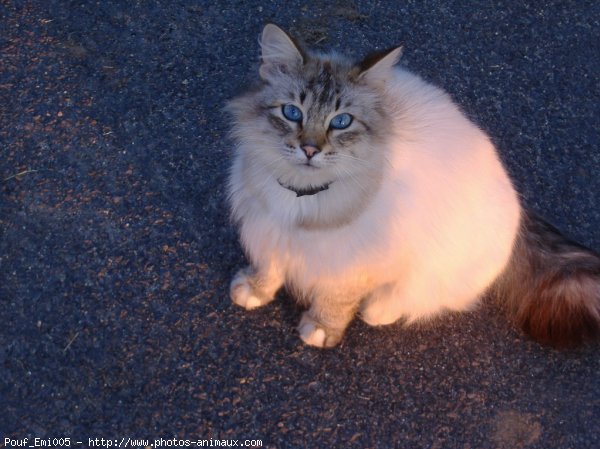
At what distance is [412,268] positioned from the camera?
6.86ft

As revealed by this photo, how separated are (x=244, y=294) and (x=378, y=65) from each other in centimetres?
118

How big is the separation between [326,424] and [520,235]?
1.09 m

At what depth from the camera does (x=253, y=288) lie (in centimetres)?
244

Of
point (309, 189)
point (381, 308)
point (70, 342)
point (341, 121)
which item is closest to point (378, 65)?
point (341, 121)

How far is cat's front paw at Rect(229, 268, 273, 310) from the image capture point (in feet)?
8.00

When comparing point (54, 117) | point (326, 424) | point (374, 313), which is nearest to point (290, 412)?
point (326, 424)

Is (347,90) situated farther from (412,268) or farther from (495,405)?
(495,405)

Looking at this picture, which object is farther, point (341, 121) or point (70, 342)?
point (70, 342)

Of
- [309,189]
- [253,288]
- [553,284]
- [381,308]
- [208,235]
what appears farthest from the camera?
[208,235]

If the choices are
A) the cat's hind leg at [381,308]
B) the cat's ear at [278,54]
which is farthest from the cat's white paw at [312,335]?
the cat's ear at [278,54]

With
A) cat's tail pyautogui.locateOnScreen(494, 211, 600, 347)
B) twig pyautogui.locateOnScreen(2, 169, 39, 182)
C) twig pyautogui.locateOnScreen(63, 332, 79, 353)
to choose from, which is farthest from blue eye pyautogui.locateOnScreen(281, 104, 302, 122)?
twig pyautogui.locateOnScreen(2, 169, 39, 182)

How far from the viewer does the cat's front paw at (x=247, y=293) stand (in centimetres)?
244

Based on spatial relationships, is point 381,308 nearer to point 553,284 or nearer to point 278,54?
point 553,284

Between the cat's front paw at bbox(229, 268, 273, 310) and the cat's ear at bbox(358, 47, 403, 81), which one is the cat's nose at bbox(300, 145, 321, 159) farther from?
the cat's front paw at bbox(229, 268, 273, 310)
